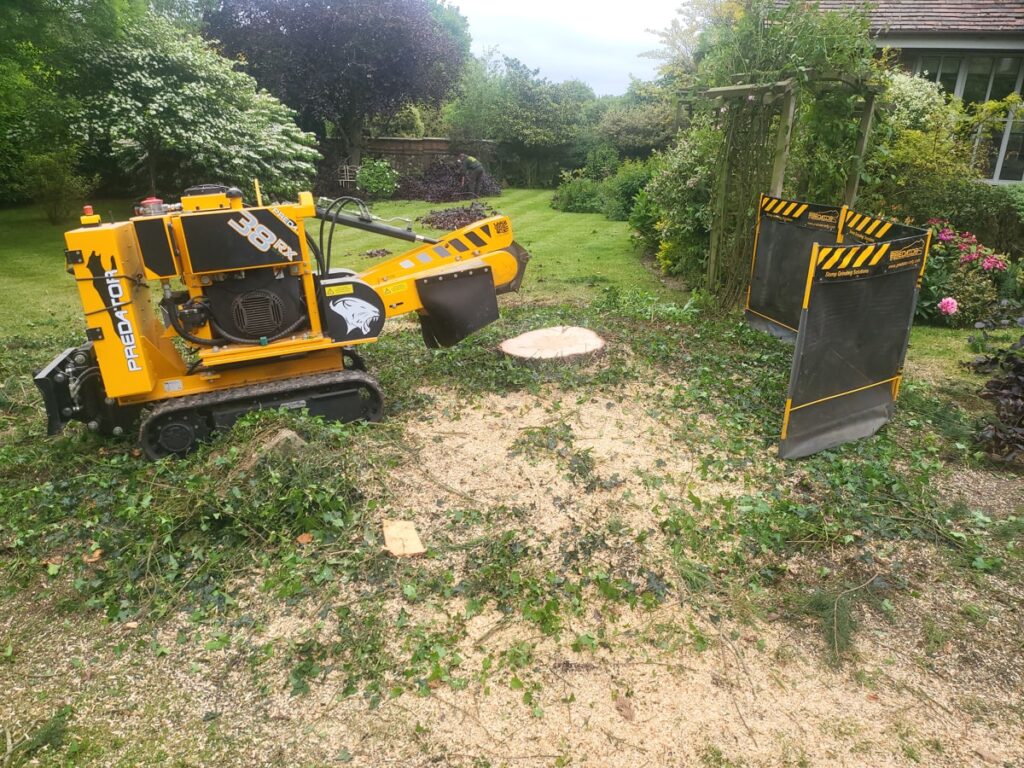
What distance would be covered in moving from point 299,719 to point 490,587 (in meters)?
1.17

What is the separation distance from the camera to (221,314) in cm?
493

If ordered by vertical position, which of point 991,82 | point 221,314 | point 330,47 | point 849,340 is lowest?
point 849,340

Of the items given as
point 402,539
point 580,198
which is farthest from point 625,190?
point 402,539

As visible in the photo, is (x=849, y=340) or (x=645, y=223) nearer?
(x=849, y=340)

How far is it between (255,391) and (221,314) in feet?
2.04

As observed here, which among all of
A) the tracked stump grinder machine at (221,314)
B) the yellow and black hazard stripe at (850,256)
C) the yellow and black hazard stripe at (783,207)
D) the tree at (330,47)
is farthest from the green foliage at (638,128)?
the tracked stump grinder machine at (221,314)

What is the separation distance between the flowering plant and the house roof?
24.9 feet

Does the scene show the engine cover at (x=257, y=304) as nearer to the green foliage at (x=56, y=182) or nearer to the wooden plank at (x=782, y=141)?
the wooden plank at (x=782, y=141)

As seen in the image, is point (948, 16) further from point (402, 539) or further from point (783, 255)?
point (402, 539)

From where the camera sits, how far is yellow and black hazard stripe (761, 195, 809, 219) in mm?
7417

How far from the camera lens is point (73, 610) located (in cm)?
364

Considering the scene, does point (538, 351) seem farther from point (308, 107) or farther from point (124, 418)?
point (308, 107)

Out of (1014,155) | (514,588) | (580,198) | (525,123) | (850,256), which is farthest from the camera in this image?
(525,123)

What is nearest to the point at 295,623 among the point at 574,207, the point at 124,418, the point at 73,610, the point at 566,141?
the point at 73,610
